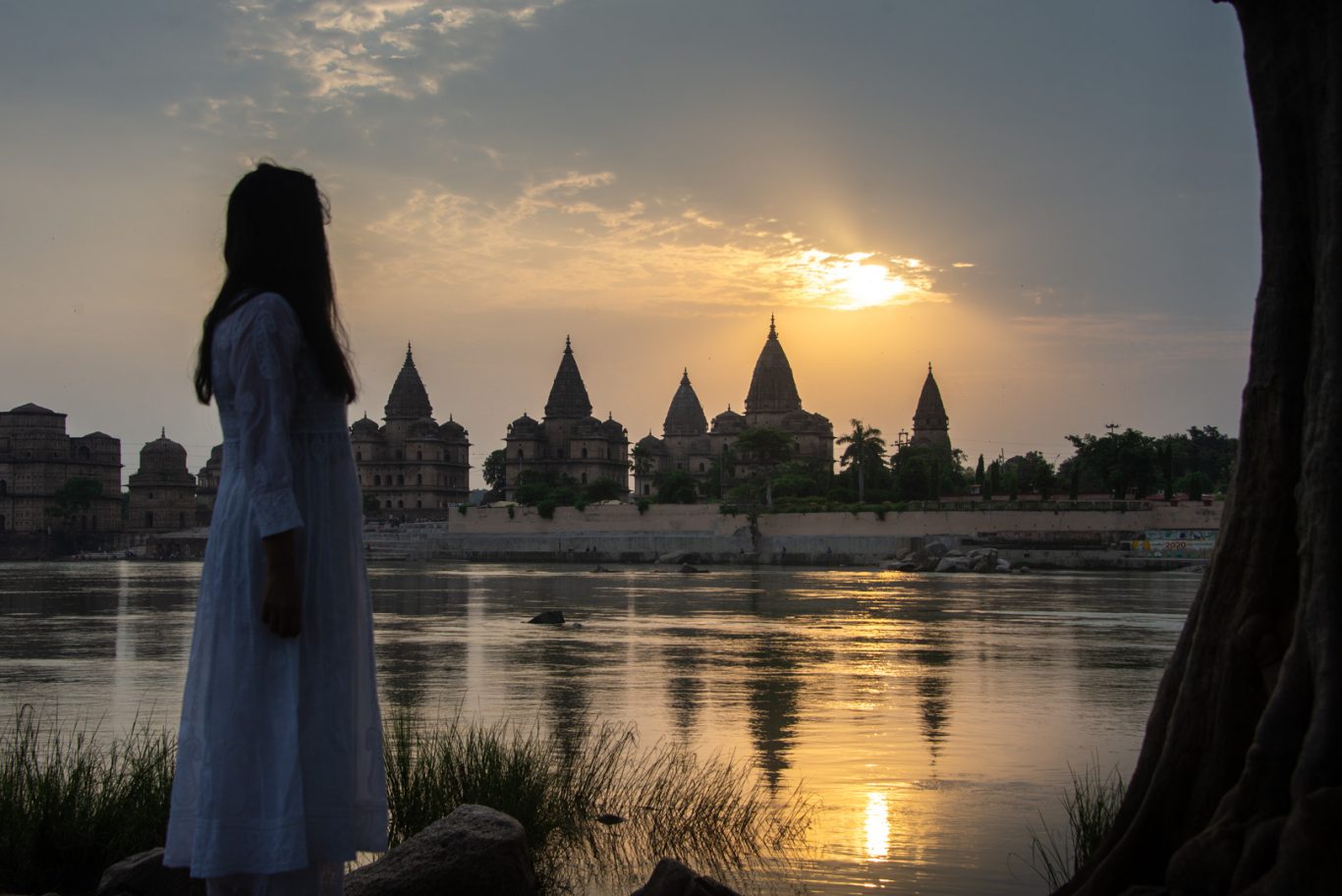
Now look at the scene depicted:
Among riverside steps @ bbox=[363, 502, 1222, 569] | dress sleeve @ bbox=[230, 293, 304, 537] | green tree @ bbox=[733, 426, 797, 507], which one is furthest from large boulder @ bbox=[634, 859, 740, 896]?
green tree @ bbox=[733, 426, 797, 507]

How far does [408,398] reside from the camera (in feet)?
376

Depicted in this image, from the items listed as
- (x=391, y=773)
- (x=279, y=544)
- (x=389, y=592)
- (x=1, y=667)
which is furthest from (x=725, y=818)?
(x=389, y=592)

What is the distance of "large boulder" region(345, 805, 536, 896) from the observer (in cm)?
465

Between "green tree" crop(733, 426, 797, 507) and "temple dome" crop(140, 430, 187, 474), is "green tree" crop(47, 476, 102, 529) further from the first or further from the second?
"green tree" crop(733, 426, 797, 507)

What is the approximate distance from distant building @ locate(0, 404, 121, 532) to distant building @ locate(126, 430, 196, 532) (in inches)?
62.6

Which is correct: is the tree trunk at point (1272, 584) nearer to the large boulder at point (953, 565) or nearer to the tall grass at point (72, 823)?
the tall grass at point (72, 823)

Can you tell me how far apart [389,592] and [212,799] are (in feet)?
106

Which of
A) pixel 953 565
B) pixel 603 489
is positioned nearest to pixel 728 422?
pixel 603 489

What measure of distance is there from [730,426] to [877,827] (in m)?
111

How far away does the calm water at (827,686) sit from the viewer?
269 inches

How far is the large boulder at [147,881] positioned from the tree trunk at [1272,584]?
108 inches

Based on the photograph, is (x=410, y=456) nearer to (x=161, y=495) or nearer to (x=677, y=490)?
(x=161, y=495)

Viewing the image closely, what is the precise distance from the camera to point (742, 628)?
20328 mm

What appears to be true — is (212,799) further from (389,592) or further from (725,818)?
(389,592)
